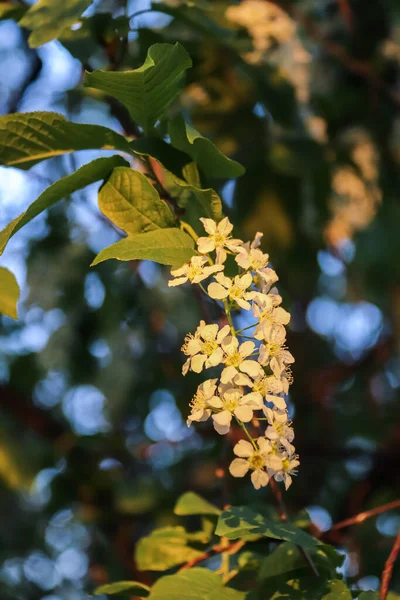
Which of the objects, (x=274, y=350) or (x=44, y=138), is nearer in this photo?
(x=274, y=350)

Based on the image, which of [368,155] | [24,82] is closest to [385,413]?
[368,155]

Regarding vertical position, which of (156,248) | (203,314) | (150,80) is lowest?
(203,314)

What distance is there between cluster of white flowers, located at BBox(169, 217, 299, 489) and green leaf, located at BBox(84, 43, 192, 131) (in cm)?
14

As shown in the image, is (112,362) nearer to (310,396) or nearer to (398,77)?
(310,396)

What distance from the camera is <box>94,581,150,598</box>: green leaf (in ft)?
2.38

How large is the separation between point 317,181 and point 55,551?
159 centimetres

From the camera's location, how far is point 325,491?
219 centimetres

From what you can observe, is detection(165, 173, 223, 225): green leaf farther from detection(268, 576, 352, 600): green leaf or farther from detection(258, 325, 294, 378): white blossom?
detection(268, 576, 352, 600): green leaf

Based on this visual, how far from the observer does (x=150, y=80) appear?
64cm

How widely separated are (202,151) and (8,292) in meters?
0.28

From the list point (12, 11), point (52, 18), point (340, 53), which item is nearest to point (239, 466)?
point (52, 18)

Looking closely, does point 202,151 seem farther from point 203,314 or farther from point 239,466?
point 203,314

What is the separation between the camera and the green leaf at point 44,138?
0.70 metres

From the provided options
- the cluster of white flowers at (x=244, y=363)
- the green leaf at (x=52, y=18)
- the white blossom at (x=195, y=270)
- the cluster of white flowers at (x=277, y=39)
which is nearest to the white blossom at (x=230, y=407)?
the cluster of white flowers at (x=244, y=363)
